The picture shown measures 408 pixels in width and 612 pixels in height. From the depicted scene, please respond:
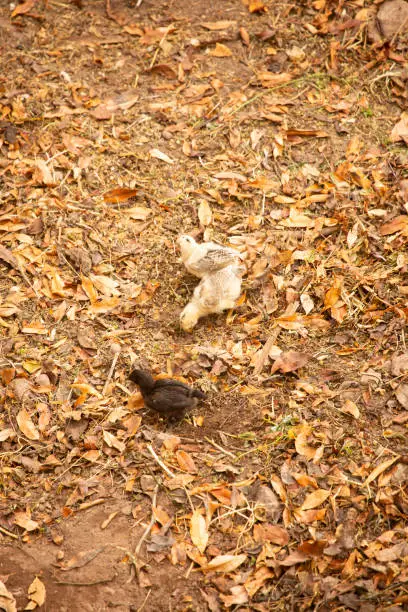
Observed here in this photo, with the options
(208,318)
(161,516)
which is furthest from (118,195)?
(161,516)

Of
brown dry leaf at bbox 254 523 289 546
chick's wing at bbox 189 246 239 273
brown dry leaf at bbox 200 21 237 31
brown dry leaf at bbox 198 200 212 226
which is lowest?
brown dry leaf at bbox 254 523 289 546

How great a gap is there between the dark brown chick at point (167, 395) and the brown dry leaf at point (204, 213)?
1.31 m

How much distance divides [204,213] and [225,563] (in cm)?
232

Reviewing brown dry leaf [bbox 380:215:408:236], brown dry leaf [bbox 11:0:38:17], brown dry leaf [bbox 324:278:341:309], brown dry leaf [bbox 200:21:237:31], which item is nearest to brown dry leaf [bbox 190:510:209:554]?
brown dry leaf [bbox 324:278:341:309]

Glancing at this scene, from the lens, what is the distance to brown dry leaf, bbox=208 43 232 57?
16.6 feet

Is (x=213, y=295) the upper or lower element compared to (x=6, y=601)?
upper

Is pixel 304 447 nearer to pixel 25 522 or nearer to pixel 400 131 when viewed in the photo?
pixel 25 522

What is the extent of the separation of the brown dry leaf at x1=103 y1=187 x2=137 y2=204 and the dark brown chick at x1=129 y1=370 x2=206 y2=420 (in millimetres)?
1479

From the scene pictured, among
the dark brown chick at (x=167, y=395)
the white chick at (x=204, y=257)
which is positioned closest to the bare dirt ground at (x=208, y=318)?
the dark brown chick at (x=167, y=395)

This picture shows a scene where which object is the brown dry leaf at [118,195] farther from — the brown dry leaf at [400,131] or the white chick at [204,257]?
the brown dry leaf at [400,131]

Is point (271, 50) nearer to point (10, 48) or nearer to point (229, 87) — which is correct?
point (229, 87)

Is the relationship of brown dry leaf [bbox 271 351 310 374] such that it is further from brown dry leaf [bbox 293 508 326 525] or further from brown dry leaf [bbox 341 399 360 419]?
brown dry leaf [bbox 293 508 326 525]

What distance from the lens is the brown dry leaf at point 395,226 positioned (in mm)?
4160

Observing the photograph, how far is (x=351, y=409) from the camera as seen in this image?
342cm
